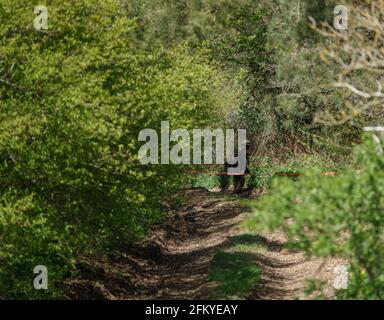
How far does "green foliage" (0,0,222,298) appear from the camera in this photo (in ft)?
36.8

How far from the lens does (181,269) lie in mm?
18688

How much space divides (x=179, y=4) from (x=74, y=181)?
61.0 feet

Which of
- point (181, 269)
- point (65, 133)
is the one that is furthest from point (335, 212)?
point (181, 269)

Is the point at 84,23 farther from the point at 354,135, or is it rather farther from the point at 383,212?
the point at 354,135

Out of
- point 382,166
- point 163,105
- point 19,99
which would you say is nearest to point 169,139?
point 163,105

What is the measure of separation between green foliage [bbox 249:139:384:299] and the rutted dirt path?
6.95 ft

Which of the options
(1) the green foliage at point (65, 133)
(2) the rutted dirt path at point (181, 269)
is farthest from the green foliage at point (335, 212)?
(1) the green foliage at point (65, 133)

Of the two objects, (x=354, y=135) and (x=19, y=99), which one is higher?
(x=354, y=135)

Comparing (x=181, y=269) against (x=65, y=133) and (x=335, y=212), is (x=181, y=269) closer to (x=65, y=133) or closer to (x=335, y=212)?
(x=65, y=133)

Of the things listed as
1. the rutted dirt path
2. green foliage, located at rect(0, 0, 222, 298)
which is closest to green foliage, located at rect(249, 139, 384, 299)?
the rutted dirt path

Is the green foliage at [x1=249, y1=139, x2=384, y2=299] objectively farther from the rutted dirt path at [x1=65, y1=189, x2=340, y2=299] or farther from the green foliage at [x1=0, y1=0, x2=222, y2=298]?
the green foliage at [x1=0, y1=0, x2=222, y2=298]

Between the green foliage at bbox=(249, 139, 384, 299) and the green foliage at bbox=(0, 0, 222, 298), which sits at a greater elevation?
the green foliage at bbox=(0, 0, 222, 298)

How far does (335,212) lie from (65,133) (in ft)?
14.4

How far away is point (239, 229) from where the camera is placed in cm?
2391
